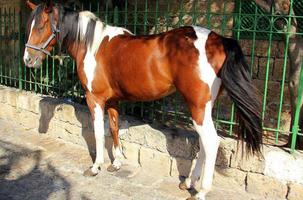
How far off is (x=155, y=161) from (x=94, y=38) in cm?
169

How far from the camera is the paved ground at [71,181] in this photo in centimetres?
382

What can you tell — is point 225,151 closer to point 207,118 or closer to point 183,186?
point 183,186

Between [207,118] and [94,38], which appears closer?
[207,118]

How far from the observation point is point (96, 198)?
12.4 feet

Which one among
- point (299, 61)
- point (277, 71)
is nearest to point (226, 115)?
point (277, 71)

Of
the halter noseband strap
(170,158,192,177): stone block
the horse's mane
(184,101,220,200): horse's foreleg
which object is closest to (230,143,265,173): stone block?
(184,101,220,200): horse's foreleg

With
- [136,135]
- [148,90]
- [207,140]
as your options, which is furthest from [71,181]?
[207,140]

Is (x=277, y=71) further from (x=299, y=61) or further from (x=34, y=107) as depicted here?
(x=34, y=107)

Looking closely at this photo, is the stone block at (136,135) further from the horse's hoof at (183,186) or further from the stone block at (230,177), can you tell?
the stone block at (230,177)

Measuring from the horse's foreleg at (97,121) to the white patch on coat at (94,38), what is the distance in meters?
0.14

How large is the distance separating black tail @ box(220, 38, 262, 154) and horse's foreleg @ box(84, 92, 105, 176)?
1628mm

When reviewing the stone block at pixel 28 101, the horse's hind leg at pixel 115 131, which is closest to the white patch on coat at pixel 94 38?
the horse's hind leg at pixel 115 131

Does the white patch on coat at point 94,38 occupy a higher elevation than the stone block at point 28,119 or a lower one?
higher

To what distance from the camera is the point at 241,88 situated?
3199 millimetres
